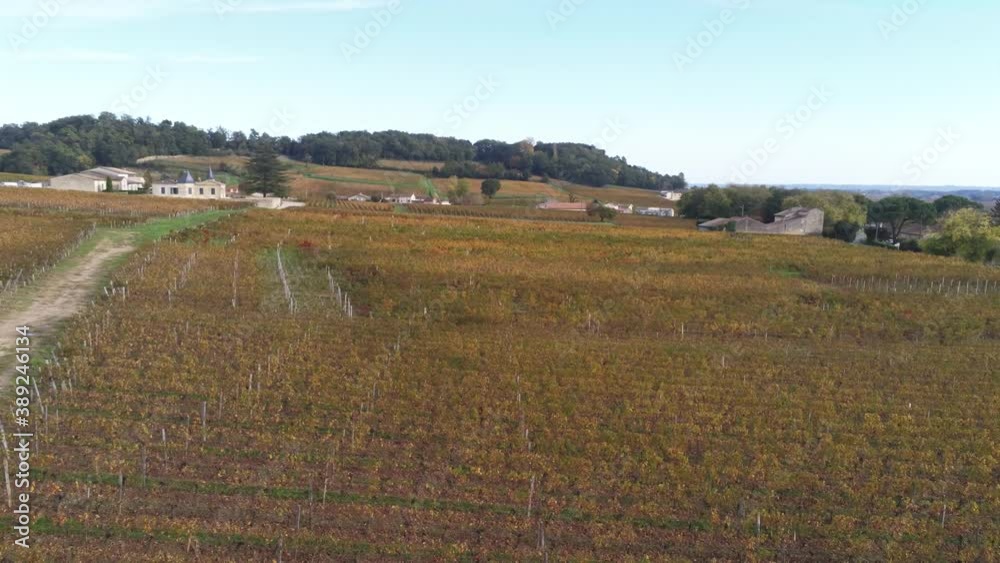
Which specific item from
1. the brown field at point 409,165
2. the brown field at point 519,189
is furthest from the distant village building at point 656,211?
the brown field at point 409,165

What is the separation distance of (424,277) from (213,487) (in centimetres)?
1804

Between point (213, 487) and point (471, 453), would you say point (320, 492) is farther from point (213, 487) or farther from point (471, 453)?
point (471, 453)

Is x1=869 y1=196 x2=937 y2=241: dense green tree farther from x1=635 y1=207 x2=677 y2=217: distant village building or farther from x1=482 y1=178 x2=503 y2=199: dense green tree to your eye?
x1=482 y1=178 x2=503 y2=199: dense green tree

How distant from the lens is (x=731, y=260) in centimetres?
3759

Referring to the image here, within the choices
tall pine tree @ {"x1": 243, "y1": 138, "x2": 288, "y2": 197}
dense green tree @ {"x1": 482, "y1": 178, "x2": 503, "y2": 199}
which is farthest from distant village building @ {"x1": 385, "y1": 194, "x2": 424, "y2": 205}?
tall pine tree @ {"x1": 243, "y1": 138, "x2": 288, "y2": 197}

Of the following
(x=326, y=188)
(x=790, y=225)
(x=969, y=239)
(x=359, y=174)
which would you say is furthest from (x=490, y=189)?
(x=969, y=239)

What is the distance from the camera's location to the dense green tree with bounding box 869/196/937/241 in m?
76.8

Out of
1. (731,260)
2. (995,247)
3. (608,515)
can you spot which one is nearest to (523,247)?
(731,260)

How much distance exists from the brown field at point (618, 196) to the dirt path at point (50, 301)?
3397 inches

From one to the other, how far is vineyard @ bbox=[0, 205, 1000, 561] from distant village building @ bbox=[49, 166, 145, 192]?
198ft

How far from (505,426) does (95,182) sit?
263 ft

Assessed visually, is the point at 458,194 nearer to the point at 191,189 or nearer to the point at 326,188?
the point at 326,188

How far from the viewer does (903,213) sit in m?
77.2

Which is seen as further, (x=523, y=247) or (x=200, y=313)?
(x=523, y=247)
